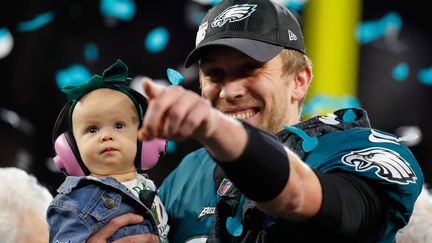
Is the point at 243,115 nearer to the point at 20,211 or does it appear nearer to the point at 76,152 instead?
the point at 76,152

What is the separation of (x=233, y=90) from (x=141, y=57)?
1.43m

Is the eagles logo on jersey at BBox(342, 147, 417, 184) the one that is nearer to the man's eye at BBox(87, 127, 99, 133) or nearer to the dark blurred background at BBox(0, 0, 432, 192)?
the man's eye at BBox(87, 127, 99, 133)

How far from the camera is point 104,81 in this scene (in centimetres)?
131

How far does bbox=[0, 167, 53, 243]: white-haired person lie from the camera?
142 cm

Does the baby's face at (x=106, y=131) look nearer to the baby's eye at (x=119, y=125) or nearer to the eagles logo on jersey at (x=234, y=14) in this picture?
the baby's eye at (x=119, y=125)

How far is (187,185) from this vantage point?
1.53 metres

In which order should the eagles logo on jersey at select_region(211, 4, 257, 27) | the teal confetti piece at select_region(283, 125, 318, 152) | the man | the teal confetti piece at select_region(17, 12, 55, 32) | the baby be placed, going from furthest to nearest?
the teal confetti piece at select_region(17, 12, 55, 32), the eagles logo on jersey at select_region(211, 4, 257, 27), the baby, the teal confetti piece at select_region(283, 125, 318, 152), the man

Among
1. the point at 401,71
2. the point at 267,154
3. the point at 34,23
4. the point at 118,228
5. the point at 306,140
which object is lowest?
the point at 401,71

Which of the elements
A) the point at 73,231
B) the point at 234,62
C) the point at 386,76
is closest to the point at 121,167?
the point at 73,231

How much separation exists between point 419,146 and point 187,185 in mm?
1506

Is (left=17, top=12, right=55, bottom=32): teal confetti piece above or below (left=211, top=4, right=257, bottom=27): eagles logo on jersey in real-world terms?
below

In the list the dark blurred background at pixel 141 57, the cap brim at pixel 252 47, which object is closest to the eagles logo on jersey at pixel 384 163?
the cap brim at pixel 252 47

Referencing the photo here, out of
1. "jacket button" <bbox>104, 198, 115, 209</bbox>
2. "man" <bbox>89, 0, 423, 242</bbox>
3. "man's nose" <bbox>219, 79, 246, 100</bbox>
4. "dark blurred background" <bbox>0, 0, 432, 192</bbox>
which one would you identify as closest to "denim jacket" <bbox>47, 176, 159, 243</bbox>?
"jacket button" <bbox>104, 198, 115, 209</bbox>

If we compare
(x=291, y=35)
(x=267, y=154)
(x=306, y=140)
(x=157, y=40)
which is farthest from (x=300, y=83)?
(x=157, y=40)
